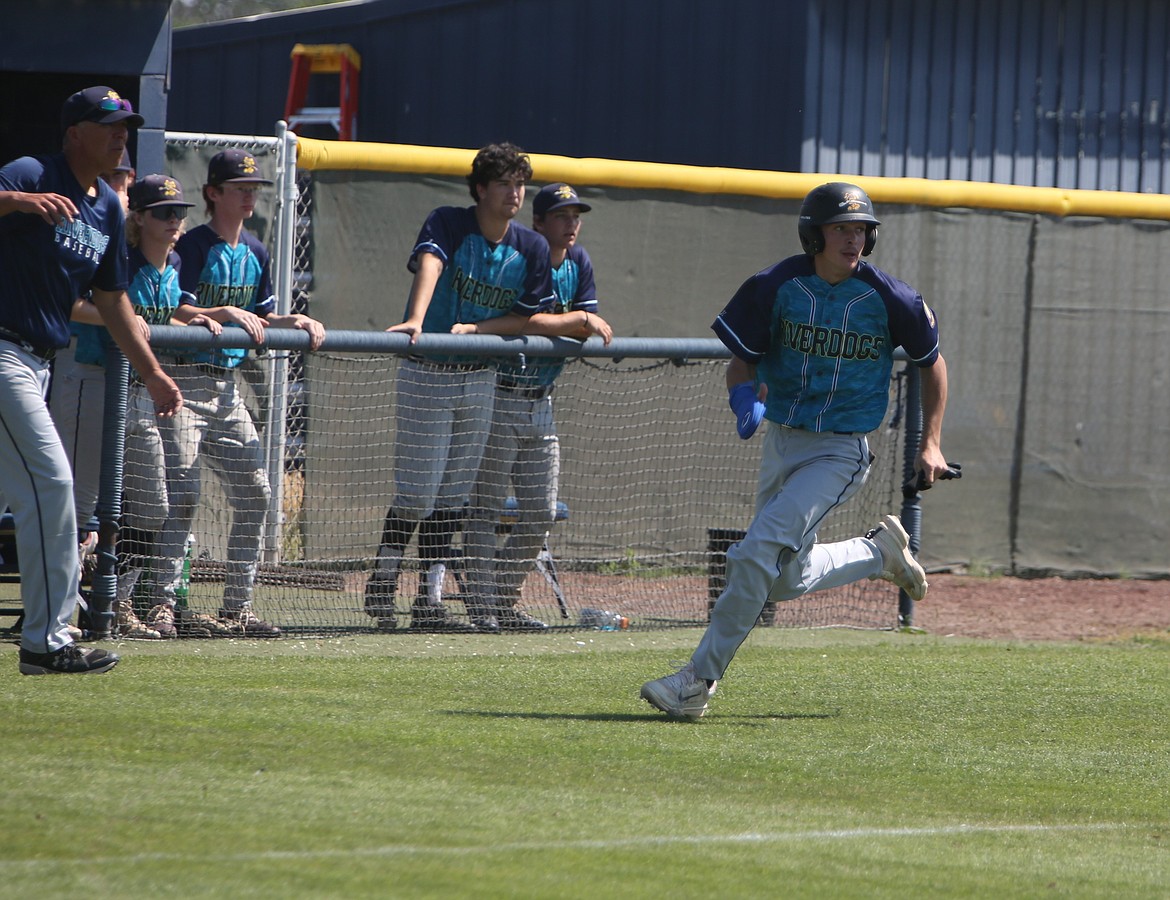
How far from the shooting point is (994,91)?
45.4ft

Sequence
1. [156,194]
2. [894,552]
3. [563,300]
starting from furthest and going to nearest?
[563,300] → [156,194] → [894,552]

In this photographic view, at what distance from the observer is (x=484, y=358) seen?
848cm

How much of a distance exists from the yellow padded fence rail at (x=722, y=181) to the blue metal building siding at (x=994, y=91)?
0.90 meters

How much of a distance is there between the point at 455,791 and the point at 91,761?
105cm

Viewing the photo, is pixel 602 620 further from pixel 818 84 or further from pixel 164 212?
pixel 818 84

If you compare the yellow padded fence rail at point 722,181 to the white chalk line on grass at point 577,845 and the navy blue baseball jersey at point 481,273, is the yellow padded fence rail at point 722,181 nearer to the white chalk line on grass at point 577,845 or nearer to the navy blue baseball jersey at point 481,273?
the navy blue baseball jersey at point 481,273

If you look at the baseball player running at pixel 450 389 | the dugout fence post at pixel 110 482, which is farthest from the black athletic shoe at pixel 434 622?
the dugout fence post at pixel 110 482

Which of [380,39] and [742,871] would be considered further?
[380,39]

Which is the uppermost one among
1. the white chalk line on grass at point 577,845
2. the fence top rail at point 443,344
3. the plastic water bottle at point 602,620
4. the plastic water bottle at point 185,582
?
the fence top rail at point 443,344

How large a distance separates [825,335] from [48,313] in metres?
2.86

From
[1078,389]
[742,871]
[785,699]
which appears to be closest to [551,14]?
[1078,389]

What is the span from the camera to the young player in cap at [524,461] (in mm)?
8617

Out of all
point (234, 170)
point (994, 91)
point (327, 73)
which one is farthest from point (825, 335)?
point (327, 73)

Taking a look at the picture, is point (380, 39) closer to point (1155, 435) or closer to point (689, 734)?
A: point (1155, 435)
